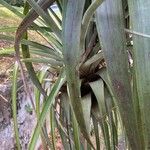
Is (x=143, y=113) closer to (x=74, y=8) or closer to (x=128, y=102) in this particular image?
(x=128, y=102)

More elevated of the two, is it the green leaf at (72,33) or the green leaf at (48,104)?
the green leaf at (72,33)

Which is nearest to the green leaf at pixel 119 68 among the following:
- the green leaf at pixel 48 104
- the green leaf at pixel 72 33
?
the green leaf at pixel 72 33

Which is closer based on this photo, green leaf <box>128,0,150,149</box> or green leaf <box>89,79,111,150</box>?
green leaf <box>128,0,150,149</box>

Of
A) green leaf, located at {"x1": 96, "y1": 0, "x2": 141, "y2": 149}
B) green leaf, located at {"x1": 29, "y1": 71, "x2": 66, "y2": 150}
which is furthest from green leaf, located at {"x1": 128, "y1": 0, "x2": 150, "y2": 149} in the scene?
green leaf, located at {"x1": 29, "y1": 71, "x2": 66, "y2": 150}

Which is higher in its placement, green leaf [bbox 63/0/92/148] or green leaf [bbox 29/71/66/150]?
green leaf [bbox 63/0/92/148]

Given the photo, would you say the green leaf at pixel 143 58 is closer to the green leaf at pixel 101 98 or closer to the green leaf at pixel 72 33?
the green leaf at pixel 72 33

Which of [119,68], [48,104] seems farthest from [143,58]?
[48,104]

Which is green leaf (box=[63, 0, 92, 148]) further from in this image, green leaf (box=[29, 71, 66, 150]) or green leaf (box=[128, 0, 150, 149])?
green leaf (box=[29, 71, 66, 150])

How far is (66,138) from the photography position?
972 mm

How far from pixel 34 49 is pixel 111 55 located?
1.36 ft

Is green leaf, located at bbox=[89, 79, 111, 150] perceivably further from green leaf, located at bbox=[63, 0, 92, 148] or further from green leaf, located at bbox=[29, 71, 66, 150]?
green leaf, located at bbox=[63, 0, 92, 148]

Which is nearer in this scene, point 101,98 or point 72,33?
point 72,33

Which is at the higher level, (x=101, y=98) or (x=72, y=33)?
(x=72, y=33)

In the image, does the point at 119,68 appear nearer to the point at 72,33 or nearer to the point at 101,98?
the point at 72,33
